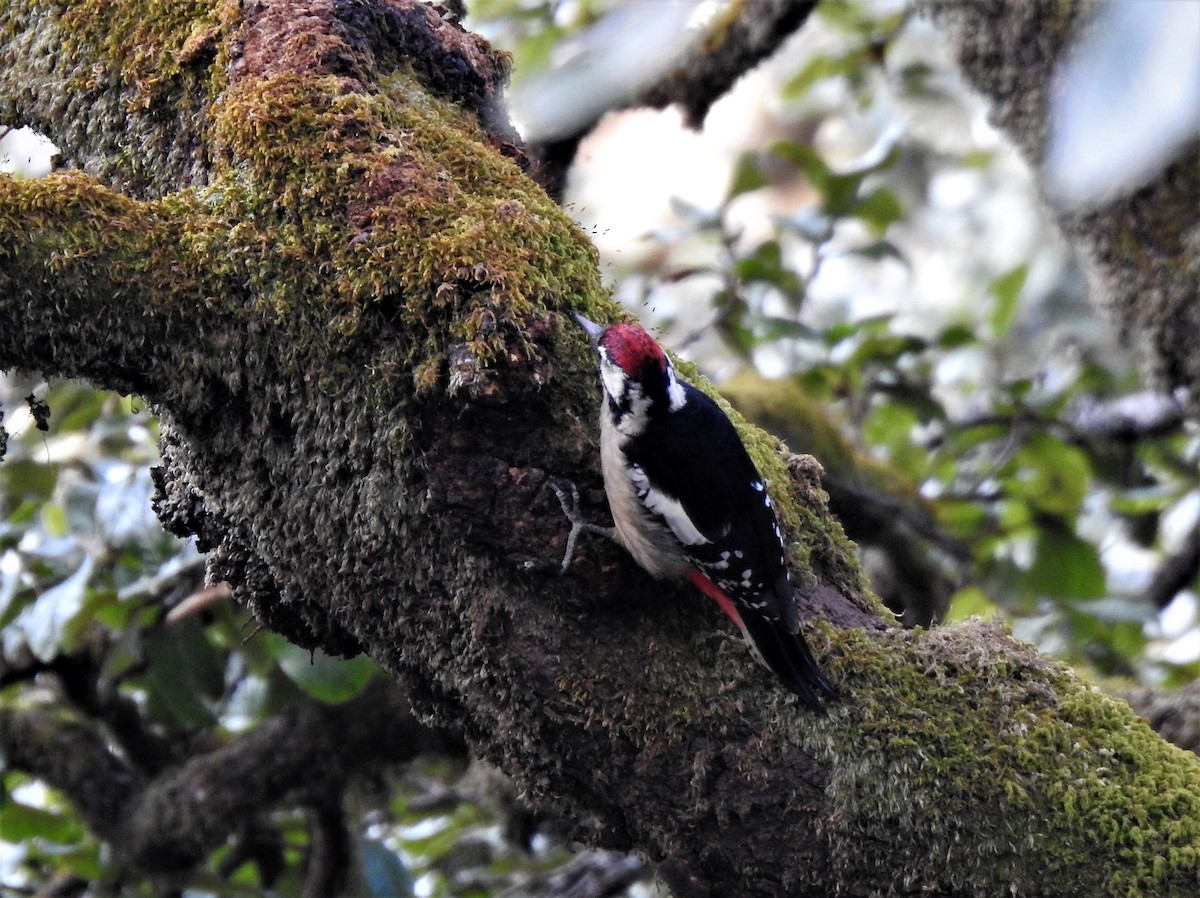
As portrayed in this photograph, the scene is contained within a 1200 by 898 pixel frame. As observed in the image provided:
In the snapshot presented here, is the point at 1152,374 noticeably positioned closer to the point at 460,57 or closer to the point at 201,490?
the point at 460,57

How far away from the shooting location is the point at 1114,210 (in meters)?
3.33

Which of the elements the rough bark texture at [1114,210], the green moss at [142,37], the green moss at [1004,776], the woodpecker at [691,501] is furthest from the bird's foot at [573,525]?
the rough bark texture at [1114,210]

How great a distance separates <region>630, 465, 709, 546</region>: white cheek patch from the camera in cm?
179

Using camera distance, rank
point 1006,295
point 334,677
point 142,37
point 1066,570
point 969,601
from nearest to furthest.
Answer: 1. point 142,37
2. point 334,677
3. point 969,601
4. point 1066,570
5. point 1006,295

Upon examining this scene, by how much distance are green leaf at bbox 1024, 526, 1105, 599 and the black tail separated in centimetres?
256

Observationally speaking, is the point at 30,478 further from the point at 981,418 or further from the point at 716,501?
the point at 981,418

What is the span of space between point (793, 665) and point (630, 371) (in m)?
0.52

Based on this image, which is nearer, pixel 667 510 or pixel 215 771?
pixel 667 510

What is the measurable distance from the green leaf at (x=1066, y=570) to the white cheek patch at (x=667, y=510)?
2483mm

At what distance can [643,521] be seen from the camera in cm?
178

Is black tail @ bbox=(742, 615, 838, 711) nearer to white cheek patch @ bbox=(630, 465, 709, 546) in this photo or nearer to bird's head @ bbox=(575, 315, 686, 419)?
white cheek patch @ bbox=(630, 465, 709, 546)

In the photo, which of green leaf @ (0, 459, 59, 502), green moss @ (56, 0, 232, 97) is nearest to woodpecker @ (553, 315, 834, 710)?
green moss @ (56, 0, 232, 97)

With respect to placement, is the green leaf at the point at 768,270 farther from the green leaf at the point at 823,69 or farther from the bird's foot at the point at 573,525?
the bird's foot at the point at 573,525

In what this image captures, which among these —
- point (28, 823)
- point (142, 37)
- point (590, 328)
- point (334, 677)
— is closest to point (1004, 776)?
point (590, 328)
